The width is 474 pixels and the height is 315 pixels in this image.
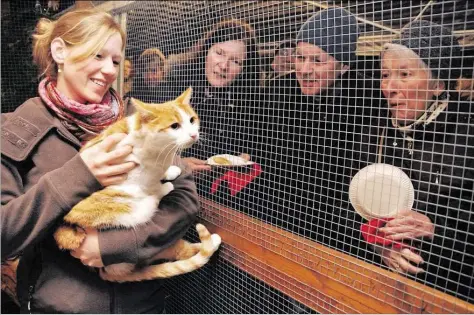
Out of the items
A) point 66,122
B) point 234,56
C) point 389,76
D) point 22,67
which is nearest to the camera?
point 389,76

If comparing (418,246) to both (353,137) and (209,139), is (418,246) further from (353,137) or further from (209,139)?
(209,139)

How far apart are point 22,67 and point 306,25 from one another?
6.91 ft

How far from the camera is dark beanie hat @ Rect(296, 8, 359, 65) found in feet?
3.02

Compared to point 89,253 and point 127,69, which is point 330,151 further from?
point 127,69

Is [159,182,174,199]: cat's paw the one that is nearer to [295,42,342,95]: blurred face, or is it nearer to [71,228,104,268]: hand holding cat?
[71,228,104,268]: hand holding cat

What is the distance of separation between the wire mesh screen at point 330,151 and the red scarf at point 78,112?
1.32 feet

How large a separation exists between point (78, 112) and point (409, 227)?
904mm

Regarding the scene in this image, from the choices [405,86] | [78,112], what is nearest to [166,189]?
[78,112]

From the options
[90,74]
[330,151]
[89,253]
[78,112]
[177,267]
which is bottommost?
[177,267]

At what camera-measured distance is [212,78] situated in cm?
131

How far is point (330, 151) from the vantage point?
3.09 feet

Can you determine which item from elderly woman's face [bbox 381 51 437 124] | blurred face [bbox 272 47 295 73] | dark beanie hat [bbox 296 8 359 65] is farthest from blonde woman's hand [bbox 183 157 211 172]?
elderly woman's face [bbox 381 51 437 124]

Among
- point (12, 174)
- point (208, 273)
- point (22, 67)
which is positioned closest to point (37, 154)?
point (12, 174)

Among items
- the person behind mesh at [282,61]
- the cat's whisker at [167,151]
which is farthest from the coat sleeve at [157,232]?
the person behind mesh at [282,61]
